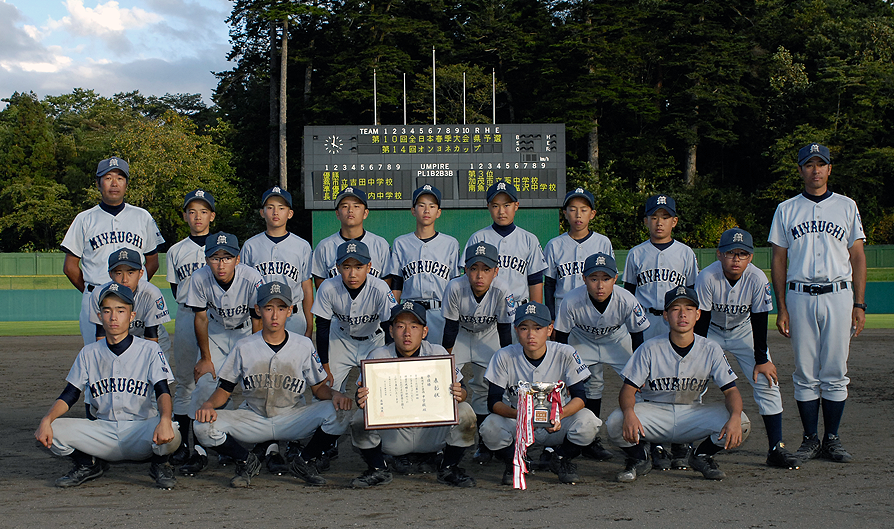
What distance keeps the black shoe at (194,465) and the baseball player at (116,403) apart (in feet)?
0.69

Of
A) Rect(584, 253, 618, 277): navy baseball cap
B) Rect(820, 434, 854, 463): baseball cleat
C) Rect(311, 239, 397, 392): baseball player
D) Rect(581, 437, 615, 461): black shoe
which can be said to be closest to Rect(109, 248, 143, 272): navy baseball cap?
Rect(311, 239, 397, 392): baseball player

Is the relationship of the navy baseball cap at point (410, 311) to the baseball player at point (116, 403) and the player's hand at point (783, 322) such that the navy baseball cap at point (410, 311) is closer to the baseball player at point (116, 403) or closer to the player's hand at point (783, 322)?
the baseball player at point (116, 403)

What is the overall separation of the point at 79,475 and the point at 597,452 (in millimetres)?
3535

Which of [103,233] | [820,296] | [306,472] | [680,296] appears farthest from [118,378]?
[820,296]

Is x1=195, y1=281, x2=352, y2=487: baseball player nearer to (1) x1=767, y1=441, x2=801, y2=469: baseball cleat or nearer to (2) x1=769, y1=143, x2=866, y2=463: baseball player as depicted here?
(1) x1=767, y1=441, x2=801, y2=469: baseball cleat

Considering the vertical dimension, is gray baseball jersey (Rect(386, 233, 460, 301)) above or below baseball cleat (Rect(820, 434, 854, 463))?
above

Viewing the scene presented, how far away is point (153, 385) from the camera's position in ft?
17.1

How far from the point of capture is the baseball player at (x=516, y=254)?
6.61 metres

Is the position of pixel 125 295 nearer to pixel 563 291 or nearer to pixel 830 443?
pixel 563 291

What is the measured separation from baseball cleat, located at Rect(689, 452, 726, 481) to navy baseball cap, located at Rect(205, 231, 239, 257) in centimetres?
361

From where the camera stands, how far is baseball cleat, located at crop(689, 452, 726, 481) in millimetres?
5074

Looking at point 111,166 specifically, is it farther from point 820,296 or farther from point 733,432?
point 820,296

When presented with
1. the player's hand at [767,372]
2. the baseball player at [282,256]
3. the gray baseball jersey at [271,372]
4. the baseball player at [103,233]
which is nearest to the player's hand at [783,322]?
the player's hand at [767,372]

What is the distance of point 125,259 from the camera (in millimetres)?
5734
